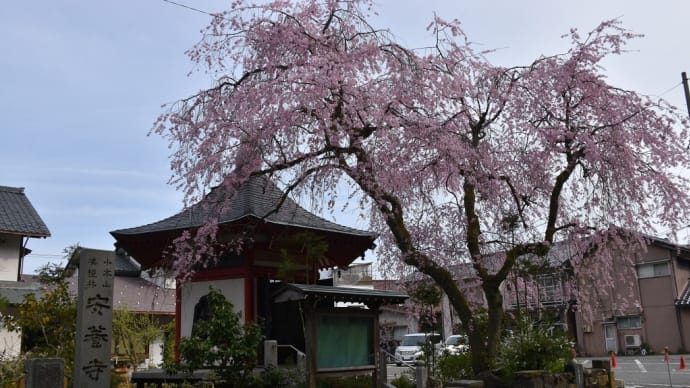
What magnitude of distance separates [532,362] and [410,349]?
2216 cm

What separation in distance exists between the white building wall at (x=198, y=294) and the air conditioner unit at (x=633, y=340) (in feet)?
95.8

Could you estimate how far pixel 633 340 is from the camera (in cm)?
3556

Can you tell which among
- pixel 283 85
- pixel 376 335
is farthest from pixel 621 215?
pixel 283 85

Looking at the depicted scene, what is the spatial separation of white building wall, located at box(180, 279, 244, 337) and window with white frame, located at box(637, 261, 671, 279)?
2940 cm

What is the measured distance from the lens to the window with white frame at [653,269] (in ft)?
115

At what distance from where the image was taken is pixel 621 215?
12000 mm

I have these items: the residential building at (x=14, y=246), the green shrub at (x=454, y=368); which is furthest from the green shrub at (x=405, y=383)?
Result: the residential building at (x=14, y=246)

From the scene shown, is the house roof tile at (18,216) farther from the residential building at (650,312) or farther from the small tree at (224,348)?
the residential building at (650,312)

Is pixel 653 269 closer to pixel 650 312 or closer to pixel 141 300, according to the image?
pixel 650 312

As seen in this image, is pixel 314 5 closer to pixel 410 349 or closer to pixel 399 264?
pixel 399 264

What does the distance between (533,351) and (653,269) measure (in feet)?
93.4

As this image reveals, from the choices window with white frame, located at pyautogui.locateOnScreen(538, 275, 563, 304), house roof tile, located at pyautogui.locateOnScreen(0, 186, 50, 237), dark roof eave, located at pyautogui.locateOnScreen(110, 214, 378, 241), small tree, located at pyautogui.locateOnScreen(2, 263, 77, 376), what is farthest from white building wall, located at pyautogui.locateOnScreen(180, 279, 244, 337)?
house roof tile, located at pyautogui.locateOnScreen(0, 186, 50, 237)

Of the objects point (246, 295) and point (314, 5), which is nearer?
point (314, 5)

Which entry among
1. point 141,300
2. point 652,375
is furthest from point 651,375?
point 141,300
